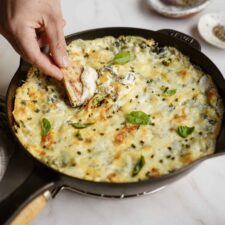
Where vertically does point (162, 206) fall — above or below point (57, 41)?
below

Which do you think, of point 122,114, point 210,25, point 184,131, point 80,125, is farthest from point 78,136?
point 210,25

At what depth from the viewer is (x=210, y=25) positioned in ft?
9.07

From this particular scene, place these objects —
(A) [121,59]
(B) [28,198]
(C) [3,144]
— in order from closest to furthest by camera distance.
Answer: (B) [28,198] → (C) [3,144] → (A) [121,59]

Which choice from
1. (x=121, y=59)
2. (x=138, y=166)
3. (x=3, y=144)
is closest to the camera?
(x=138, y=166)

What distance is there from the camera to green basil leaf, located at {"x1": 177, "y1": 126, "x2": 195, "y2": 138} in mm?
1881

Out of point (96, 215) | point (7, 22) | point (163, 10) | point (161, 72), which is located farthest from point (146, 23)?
point (96, 215)

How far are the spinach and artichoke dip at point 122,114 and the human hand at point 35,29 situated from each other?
0.49 feet

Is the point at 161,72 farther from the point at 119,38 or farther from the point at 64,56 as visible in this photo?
the point at 64,56

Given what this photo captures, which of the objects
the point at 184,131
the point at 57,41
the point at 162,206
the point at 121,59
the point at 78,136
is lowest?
the point at 162,206

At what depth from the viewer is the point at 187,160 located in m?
1.75

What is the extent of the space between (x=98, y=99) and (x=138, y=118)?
0.79 feet

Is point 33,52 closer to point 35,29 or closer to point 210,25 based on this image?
point 35,29

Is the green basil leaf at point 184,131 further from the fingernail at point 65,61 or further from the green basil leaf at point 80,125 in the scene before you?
the fingernail at point 65,61

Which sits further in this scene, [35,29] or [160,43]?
[160,43]
